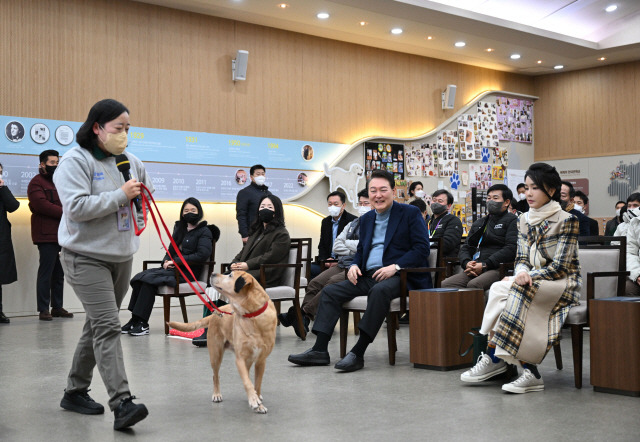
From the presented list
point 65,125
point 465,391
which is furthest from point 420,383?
point 65,125

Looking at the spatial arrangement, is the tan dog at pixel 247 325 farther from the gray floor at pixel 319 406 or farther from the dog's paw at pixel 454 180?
the dog's paw at pixel 454 180

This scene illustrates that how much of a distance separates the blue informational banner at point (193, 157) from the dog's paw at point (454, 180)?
231 centimetres

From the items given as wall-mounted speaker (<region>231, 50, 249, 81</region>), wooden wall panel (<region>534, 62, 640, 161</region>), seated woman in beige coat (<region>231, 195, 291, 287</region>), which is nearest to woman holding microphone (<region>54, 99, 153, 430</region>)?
seated woman in beige coat (<region>231, 195, 291, 287</region>)

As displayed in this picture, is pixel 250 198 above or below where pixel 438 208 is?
above

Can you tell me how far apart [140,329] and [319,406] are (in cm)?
333

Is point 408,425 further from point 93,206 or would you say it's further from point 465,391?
point 93,206

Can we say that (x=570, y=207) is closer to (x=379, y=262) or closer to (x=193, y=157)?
(x=379, y=262)

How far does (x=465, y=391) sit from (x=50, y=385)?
8.09ft

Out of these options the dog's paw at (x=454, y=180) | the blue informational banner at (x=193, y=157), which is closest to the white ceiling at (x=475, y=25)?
the blue informational banner at (x=193, y=157)

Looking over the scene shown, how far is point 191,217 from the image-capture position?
6.73 metres

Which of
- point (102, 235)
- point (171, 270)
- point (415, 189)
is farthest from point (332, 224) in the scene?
point (102, 235)

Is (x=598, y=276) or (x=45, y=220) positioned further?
(x=45, y=220)

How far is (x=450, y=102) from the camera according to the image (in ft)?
38.7

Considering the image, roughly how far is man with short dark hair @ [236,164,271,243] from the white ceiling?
2167 mm
